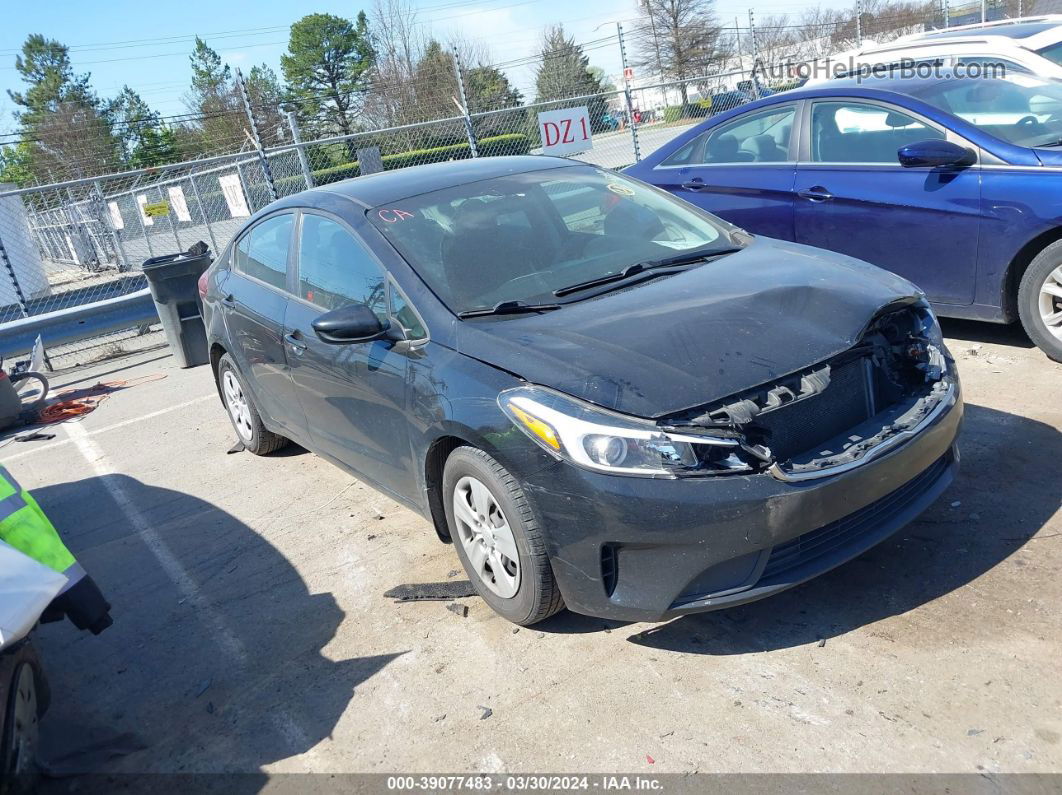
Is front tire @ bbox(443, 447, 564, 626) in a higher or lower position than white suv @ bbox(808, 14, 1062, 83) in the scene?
lower

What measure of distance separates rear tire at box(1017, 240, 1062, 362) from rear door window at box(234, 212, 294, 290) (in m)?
4.10

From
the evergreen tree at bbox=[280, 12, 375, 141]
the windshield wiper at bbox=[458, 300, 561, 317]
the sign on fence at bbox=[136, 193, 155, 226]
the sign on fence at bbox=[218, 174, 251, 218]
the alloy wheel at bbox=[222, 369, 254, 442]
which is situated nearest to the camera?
the windshield wiper at bbox=[458, 300, 561, 317]

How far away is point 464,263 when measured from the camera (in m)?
Answer: 3.95

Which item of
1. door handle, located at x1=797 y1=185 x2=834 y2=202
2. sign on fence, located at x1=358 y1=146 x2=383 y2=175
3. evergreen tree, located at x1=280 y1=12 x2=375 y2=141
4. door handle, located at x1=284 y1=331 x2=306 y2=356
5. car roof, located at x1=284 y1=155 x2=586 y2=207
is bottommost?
door handle, located at x1=797 y1=185 x2=834 y2=202

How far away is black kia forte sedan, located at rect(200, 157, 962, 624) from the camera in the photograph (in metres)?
2.96

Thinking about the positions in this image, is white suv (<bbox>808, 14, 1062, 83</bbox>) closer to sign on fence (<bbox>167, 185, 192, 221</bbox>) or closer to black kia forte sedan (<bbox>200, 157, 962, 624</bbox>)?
black kia forte sedan (<bbox>200, 157, 962, 624</bbox>)

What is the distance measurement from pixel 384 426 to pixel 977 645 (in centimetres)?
240

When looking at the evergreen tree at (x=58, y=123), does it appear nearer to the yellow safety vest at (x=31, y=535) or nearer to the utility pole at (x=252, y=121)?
the utility pole at (x=252, y=121)

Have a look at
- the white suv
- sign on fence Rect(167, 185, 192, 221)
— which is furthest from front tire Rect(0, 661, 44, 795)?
sign on fence Rect(167, 185, 192, 221)

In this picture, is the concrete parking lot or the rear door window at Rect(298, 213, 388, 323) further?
the rear door window at Rect(298, 213, 388, 323)

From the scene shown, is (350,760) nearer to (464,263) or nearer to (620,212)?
(464,263)

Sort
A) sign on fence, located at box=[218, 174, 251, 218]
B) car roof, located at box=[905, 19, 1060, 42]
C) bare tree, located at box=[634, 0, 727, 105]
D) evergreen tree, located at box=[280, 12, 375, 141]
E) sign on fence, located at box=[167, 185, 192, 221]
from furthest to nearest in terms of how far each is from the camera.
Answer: evergreen tree, located at box=[280, 12, 375, 141]
bare tree, located at box=[634, 0, 727, 105]
sign on fence, located at box=[167, 185, 192, 221]
sign on fence, located at box=[218, 174, 251, 218]
car roof, located at box=[905, 19, 1060, 42]

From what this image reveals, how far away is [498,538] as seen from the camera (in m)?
3.40

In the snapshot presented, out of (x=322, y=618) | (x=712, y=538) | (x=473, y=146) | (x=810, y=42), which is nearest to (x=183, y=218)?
(x=473, y=146)
